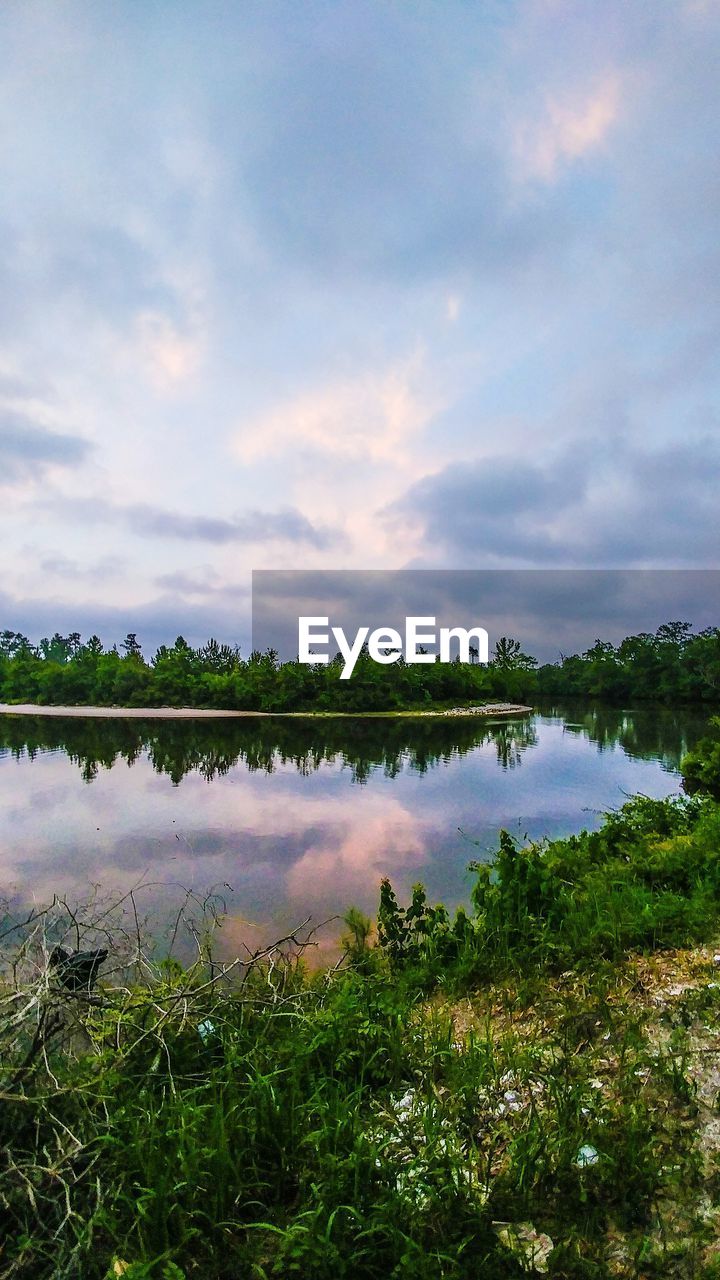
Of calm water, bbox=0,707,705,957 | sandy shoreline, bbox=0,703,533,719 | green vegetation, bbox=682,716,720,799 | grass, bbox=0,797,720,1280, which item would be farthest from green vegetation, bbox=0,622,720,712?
grass, bbox=0,797,720,1280

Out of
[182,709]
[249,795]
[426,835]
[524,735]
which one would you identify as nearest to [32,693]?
[182,709]

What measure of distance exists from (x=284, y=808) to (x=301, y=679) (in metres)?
35.2

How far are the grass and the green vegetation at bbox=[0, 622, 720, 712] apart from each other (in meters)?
43.5

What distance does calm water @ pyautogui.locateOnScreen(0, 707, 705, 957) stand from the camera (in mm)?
8344

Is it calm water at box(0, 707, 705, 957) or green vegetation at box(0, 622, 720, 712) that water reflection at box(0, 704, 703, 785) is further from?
green vegetation at box(0, 622, 720, 712)

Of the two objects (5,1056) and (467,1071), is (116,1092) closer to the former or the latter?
(5,1056)

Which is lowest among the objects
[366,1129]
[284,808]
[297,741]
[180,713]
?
[297,741]

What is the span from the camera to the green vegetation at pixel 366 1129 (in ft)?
7.23

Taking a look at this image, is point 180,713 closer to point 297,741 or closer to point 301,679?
point 301,679

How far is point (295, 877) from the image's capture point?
333 inches

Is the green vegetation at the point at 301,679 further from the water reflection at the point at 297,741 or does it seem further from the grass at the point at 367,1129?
the grass at the point at 367,1129

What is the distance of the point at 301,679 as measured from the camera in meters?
48.4

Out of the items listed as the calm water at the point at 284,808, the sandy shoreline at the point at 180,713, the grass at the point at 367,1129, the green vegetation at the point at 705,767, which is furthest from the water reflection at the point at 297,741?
the grass at the point at 367,1129

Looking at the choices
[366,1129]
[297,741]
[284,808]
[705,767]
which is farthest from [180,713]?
[366,1129]
